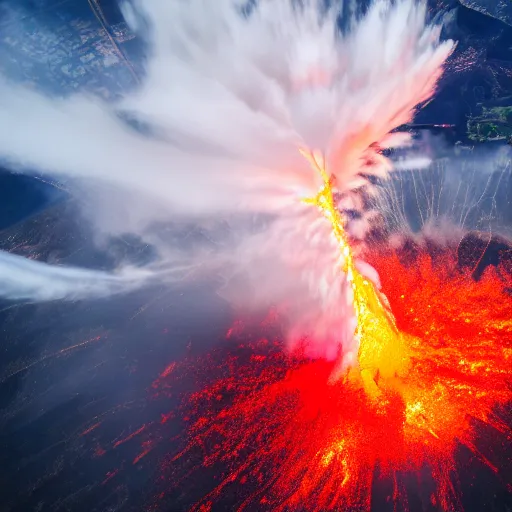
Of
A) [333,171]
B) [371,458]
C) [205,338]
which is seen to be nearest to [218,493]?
[371,458]

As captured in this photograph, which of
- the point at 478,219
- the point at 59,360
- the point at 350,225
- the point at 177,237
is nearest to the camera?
the point at 59,360

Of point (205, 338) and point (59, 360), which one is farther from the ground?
point (59, 360)

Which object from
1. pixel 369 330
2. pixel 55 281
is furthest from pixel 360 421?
pixel 55 281

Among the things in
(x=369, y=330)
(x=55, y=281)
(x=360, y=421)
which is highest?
(x=55, y=281)

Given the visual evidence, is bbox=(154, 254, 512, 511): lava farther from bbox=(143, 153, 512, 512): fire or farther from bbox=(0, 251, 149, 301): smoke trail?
bbox=(0, 251, 149, 301): smoke trail

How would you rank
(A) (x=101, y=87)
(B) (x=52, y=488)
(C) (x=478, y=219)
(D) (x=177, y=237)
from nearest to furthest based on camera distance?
(B) (x=52, y=488)
(C) (x=478, y=219)
(D) (x=177, y=237)
(A) (x=101, y=87)

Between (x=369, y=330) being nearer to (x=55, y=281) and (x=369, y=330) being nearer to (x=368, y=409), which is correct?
(x=368, y=409)

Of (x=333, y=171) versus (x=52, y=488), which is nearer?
(x=52, y=488)

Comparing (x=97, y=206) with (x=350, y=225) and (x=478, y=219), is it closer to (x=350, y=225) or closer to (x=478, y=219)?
(x=350, y=225)
